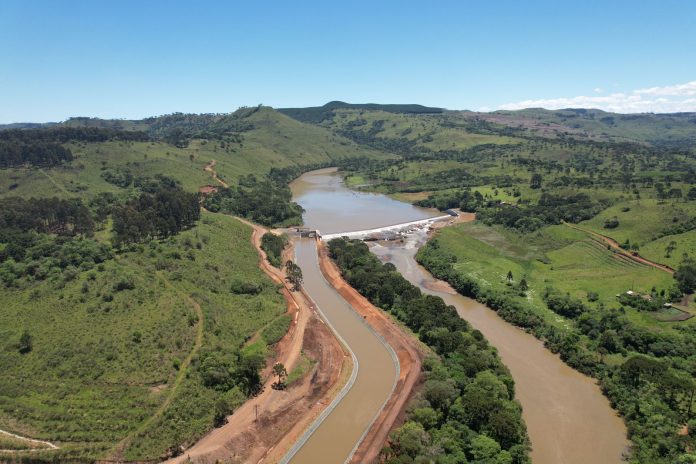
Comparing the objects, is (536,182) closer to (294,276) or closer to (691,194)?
(691,194)

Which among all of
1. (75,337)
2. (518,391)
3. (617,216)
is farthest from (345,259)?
(617,216)

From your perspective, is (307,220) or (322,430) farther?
(307,220)

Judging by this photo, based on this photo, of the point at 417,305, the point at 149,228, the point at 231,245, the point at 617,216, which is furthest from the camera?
the point at 617,216

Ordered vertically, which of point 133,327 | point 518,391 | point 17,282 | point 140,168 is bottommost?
point 518,391

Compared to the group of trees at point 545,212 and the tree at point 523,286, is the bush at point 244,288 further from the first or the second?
the group of trees at point 545,212

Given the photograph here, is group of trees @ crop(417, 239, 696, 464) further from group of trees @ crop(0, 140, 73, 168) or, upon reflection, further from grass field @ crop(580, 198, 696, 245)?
group of trees @ crop(0, 140, 73, 168)

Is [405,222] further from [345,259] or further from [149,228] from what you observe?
[149,228]

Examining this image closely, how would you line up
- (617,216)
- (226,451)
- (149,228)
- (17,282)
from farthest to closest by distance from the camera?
(617,216), (149,228), (17,282), (226,451)
